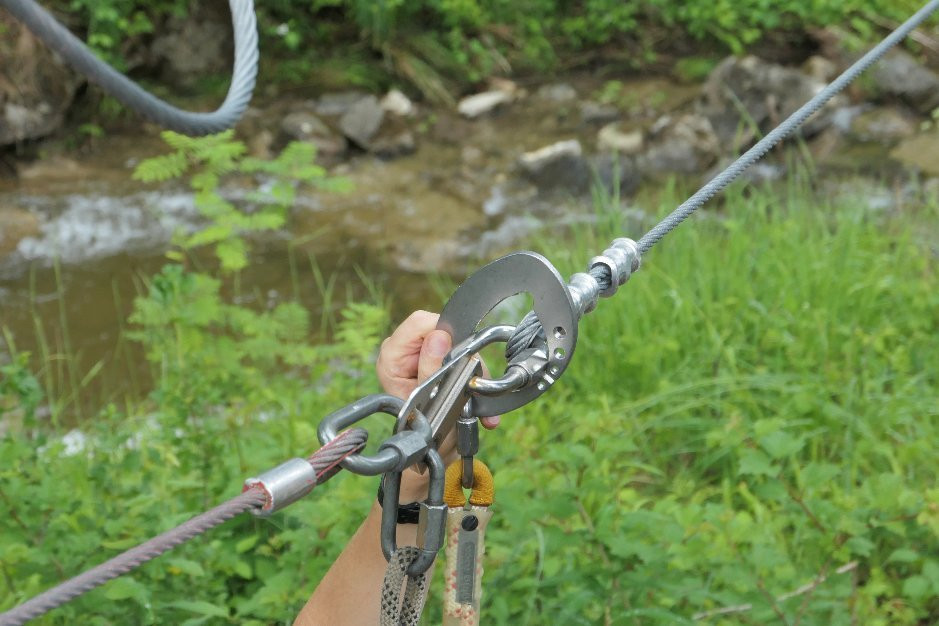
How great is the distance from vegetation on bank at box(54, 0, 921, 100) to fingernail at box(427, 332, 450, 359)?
298 inches

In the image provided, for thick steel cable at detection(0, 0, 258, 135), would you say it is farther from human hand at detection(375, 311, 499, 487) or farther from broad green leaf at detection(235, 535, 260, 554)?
broad green leaf at detection(235, 535, 260, 554)

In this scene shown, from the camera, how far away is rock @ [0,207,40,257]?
6266mm

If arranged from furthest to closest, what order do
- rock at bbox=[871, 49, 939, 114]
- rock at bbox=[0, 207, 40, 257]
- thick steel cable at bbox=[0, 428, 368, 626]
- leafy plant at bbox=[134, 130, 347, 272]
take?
rock at bbox=[871, 49, 939, 114] < rock at bbox=[0, 207, 40, 257] < leafy plant at bbox=[134, 130, 347, 272] < thick steel cable at bbox=[0, 428, 368, 626]

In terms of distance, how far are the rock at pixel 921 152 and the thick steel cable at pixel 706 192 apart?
17.6ft

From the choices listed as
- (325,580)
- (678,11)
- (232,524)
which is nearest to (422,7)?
(678,11)

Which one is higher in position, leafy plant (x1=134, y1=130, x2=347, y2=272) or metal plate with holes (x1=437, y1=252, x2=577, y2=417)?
metal plate with holes (x1=437, y1=252, x2=577, y2=417)

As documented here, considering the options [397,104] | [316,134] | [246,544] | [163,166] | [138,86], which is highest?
A: [138,86]

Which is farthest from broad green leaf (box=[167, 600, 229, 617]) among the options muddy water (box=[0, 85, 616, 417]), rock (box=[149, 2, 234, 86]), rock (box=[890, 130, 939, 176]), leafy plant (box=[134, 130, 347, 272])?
rock (box=[149, 2, 234, 86])

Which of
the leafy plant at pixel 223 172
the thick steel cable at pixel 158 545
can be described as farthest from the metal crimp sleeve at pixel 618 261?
the leafy plant at pixel 223 172

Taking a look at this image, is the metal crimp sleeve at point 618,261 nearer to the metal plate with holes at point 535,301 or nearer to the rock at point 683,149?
the metal plate with holes at point 535,301

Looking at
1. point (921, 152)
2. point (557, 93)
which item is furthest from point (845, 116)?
point (557, 93)

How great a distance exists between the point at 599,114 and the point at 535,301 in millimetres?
7402

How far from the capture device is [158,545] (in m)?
0.75

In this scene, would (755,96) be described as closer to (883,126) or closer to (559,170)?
(883,126)
